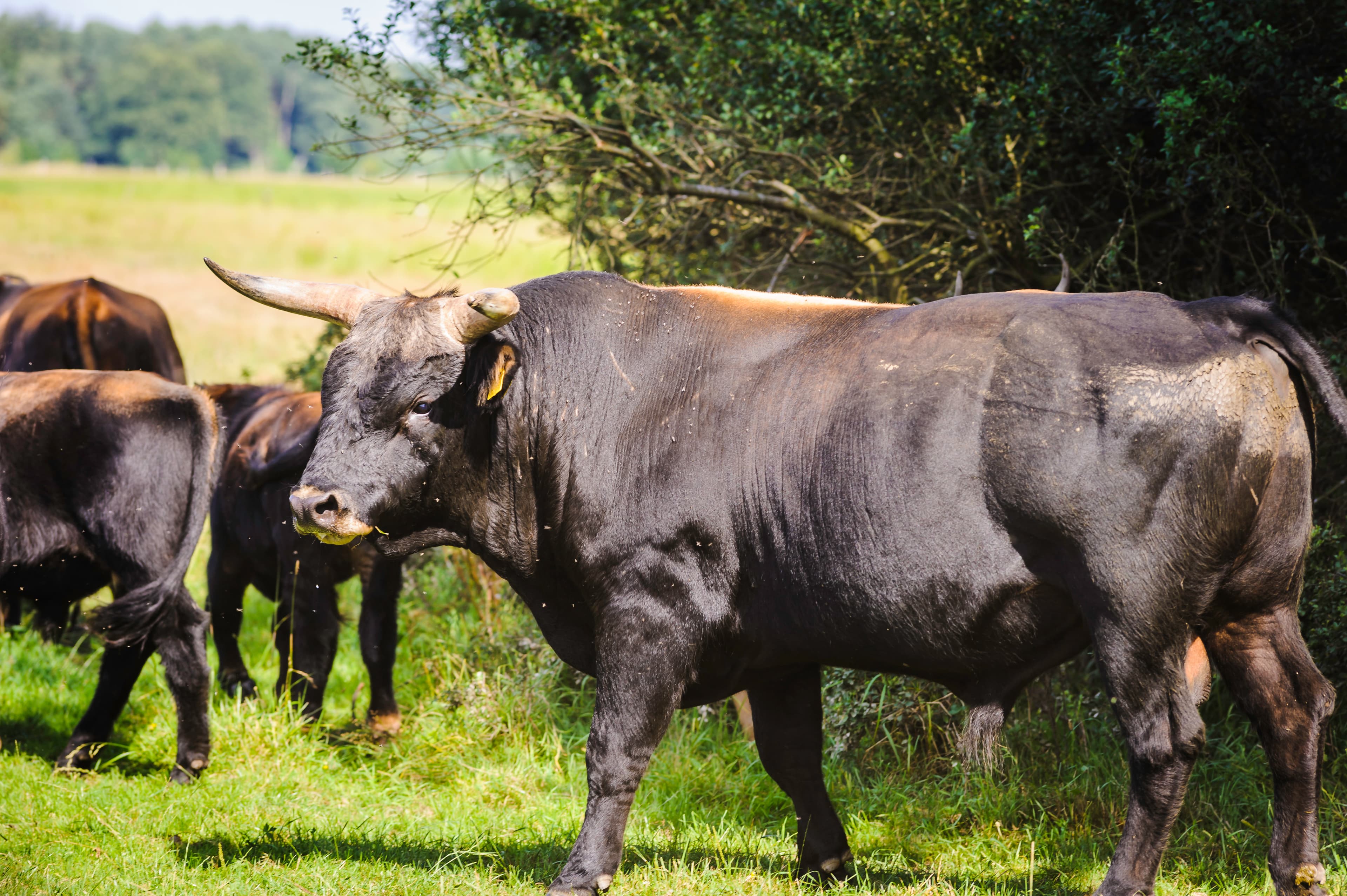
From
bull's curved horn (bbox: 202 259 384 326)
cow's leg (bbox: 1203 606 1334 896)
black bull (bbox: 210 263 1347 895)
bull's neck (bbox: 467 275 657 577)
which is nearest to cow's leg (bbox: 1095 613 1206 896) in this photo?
black bull (bbox: 210 263 1347 895)

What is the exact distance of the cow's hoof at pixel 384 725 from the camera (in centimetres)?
623

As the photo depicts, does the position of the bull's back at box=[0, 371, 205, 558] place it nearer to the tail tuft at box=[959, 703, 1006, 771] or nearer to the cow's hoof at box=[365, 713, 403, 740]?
the cow's hoof at box=[365, 713, 403, 740]

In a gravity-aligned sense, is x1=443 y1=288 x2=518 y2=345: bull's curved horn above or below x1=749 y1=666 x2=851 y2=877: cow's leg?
above

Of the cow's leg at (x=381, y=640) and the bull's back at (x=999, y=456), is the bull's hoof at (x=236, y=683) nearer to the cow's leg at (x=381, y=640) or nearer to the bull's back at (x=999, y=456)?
the cow's leg at (x=381, y=640)

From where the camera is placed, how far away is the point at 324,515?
397 centimetres

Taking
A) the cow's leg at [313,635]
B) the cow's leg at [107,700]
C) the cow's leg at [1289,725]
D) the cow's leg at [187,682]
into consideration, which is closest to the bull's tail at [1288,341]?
the cow's leg at [1289,725]

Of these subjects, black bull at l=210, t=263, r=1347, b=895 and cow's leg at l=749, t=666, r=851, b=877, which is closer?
black bull at l=210, t=263, r=1347, b=895

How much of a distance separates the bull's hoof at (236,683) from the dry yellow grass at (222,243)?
3.48 meters

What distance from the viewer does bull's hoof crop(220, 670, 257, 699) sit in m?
6.90

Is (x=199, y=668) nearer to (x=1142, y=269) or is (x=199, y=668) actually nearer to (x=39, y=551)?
(x=39, y=551)

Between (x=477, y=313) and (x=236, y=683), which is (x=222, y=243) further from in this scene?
(x=477, y=313)

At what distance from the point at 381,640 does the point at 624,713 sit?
2.70 meters

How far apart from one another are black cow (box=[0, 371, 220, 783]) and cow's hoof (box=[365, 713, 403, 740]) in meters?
0.85

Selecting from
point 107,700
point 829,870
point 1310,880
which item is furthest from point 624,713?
point 107,700
